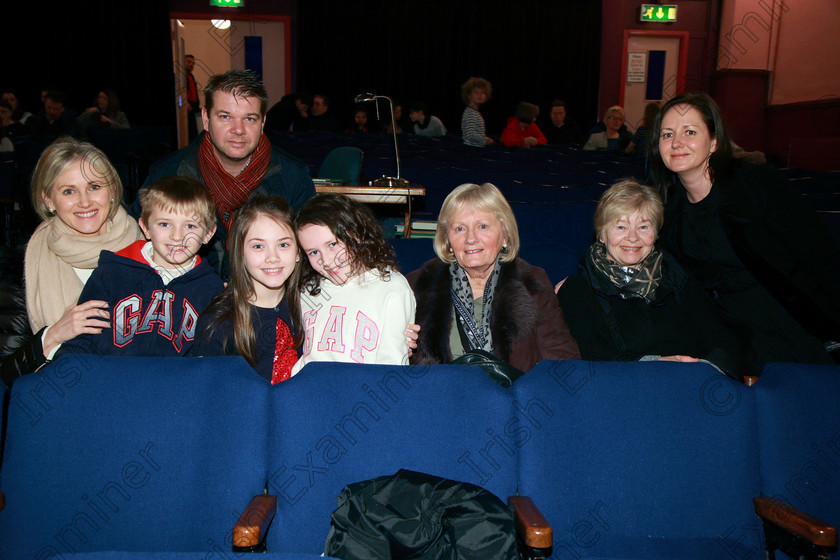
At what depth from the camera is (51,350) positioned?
5.48 ft

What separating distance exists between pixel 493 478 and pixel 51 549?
1098mm

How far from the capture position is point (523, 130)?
7.55 metres

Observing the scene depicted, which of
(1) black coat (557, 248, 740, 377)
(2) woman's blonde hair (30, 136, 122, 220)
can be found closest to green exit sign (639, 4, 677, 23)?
(1) black coat (557, 248, 740, 377)

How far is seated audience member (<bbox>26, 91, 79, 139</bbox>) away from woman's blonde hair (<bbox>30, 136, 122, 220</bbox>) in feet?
18.1

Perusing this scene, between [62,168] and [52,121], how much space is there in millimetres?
6159

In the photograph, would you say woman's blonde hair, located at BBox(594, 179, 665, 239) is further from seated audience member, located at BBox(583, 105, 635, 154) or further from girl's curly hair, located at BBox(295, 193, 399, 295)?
seated audience member, located at BBox(583, 105, 635, 154)

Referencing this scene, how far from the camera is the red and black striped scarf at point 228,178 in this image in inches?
87.4

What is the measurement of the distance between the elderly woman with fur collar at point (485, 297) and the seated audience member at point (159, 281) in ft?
2.34

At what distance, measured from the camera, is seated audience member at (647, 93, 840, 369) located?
1896 millimetres

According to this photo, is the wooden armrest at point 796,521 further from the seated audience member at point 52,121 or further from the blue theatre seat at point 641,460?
the seated audience member at point 52,121

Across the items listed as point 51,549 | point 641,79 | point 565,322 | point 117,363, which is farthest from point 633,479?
point 641,79

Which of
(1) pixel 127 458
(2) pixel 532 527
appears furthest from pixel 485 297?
(1) pixel 127 458

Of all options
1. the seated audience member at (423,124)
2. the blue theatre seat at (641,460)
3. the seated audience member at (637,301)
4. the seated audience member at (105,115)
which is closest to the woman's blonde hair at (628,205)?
the seated audience member at (637,301)

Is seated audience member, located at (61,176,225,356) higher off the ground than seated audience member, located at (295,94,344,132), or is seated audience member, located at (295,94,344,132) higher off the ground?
seated audience member, located at (295,94,344,132)
